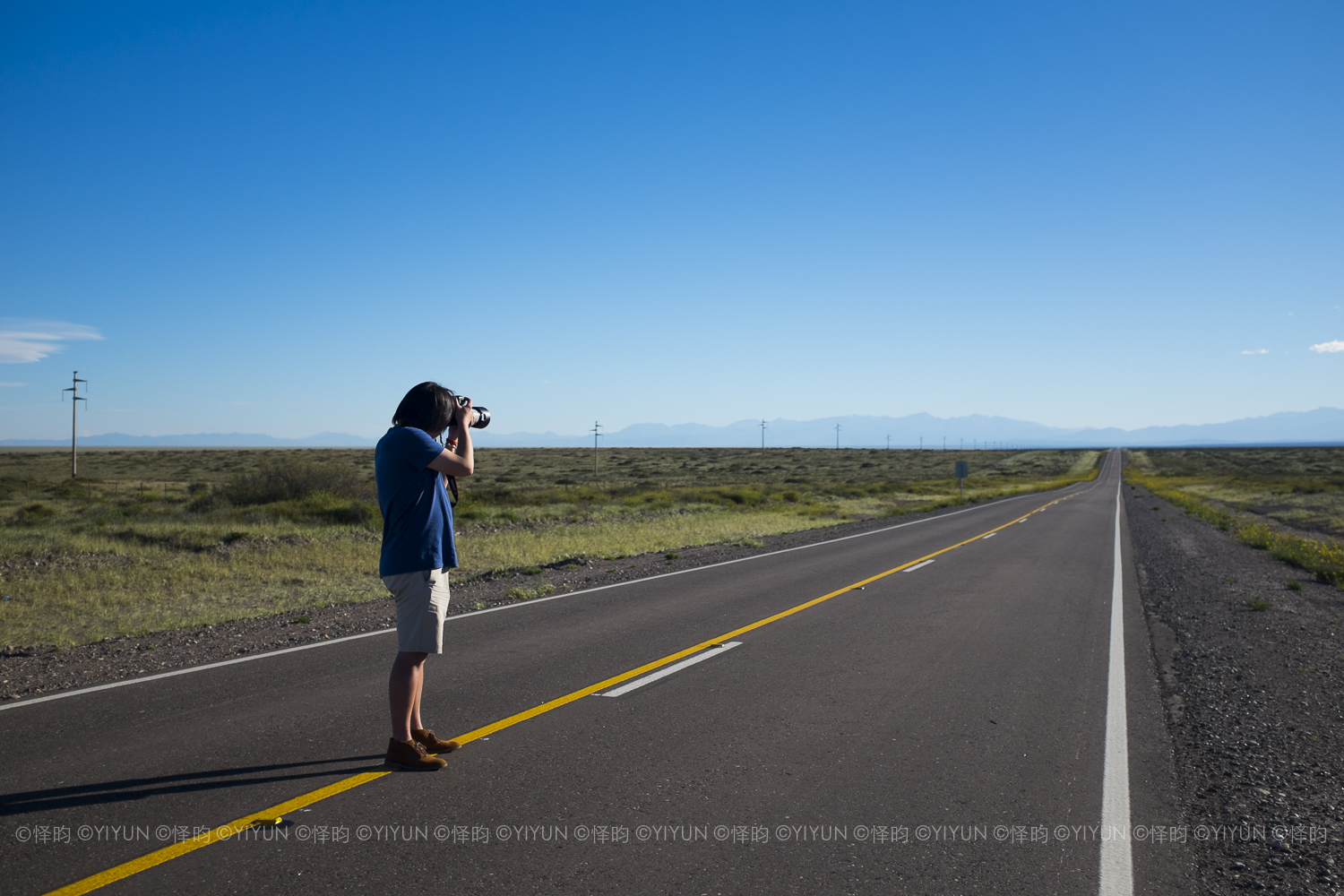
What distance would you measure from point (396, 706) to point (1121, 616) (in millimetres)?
10071

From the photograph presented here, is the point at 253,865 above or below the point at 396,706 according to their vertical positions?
below

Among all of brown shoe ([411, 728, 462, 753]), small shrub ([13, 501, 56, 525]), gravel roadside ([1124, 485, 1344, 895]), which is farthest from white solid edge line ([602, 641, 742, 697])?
small shrub ([13, 501, 56, 525])

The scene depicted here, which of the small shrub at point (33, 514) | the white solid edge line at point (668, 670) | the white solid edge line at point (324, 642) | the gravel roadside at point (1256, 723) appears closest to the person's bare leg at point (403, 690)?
the white solid edge line at point (668, 670)

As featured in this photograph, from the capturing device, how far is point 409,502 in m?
4.70

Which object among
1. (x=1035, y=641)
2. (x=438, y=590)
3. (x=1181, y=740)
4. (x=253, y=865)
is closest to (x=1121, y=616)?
(x=1035, y=641)

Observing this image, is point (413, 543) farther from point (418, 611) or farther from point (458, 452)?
point (458, 452)

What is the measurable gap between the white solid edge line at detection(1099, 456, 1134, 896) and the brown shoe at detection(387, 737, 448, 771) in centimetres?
367

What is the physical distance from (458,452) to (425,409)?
13.4 inches

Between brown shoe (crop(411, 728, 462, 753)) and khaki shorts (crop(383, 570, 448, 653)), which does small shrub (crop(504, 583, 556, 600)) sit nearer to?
brown shoe (crop(411, 728, 462, 753))

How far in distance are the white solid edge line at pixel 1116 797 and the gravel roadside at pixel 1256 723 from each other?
32cm

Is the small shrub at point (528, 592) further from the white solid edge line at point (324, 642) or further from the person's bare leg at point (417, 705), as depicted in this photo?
the person's bare leg at point (417, 705)

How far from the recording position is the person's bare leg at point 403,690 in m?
4.68

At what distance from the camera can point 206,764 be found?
15.7ft

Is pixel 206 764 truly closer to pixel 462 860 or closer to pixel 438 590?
pixel 438 590
